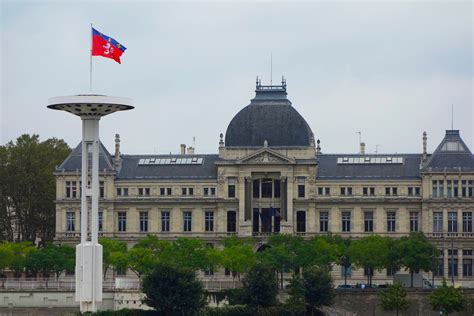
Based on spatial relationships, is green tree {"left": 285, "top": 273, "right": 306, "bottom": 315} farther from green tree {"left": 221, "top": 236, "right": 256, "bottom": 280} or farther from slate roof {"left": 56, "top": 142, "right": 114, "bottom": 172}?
slate roof {"left": 56, "top": 142, "right": 114, "bottom": 172}

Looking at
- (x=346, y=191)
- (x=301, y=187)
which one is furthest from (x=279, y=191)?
(x=346, y=191)

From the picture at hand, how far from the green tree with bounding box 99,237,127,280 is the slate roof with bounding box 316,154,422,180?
24528mm

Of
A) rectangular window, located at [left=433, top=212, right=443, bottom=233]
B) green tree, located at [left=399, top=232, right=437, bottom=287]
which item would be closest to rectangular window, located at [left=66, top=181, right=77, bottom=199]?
green tree, located at [left=399, top=232, right=437, bottom=287]

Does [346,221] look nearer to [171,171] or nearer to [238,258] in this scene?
[171,171]

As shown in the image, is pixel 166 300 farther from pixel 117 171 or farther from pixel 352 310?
pixel 117 171

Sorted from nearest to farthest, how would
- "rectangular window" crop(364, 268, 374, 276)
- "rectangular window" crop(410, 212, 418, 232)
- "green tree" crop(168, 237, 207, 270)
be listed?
"green tree" crop(168, 237, 207, 270), "rectangular window" crop(364, 268, 374, 276), "rectangular window" crop(410, 212, 418, 232)

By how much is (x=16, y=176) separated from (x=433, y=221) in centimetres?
4849

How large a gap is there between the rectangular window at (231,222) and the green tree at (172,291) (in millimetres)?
38832

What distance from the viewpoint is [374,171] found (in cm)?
18112

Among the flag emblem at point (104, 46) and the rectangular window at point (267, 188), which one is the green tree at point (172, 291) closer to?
the flag emblem at point (104, 46)

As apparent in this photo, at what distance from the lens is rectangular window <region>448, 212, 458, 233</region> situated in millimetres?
178375

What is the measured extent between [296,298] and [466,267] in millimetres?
35711

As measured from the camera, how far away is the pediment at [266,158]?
180m

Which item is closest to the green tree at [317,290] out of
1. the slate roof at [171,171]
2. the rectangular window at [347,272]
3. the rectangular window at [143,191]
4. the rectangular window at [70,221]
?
the rectangular window at [347,272]
